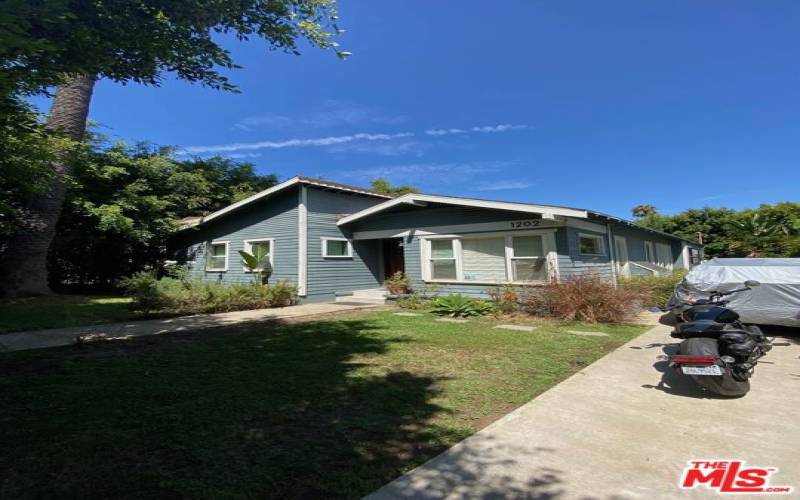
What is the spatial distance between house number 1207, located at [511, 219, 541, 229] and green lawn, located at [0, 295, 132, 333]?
1068 centimetres

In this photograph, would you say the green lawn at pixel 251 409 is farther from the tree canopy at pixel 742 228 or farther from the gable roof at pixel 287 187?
the tree canopy at pixel 742 228

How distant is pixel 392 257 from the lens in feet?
53.4

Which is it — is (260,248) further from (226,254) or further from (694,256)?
(694,256)

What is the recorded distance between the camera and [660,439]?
3.21m

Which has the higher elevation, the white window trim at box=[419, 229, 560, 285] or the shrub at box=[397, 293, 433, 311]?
the white window trim at box=[419, 229, 560, 285]

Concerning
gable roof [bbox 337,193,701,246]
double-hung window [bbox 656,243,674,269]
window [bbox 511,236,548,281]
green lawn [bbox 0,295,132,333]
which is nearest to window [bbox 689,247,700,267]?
double-hung window [bbox 656,243,674,269]

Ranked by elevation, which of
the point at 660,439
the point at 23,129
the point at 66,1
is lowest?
the point at 660,439

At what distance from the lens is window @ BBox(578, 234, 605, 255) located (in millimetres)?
11904

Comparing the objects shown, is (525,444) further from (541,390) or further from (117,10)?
(117,10)

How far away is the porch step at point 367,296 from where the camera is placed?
1387 centimetres

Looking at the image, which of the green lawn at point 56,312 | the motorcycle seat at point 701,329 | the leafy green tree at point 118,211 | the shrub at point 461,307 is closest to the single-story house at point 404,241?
the shrub at point 461,307

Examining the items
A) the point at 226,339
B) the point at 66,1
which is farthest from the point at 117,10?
the point at 226,339

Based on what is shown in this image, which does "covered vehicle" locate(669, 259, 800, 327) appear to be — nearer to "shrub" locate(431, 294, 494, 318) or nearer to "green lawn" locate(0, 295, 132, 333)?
"shrub" locate(431, 294, 494, 318)

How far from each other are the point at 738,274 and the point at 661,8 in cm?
696
